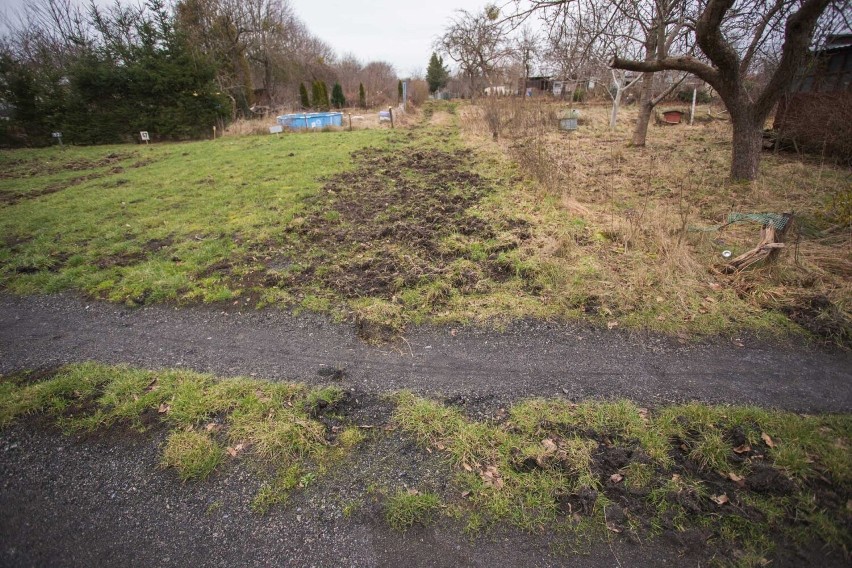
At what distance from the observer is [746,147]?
760 centimetres

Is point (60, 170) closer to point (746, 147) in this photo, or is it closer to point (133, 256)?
point (133, 256)

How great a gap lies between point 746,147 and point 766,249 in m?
4.83

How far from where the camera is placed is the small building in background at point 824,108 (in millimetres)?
8391

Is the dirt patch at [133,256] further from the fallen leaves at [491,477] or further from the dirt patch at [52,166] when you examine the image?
the dirt patch at [52,166]

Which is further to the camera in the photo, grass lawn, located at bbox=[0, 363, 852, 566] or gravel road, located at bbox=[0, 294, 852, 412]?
gravel road, located at bbox=[0, 294, 852, 412]

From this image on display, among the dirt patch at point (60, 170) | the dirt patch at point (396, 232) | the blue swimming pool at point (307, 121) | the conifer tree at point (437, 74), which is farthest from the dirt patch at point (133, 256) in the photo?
the conifer tree at point (437, 74)

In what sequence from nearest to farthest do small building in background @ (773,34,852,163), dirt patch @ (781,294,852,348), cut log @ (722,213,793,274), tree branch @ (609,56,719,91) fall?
dirt patch @ (781,294,852,348) < cut log @ (722,213,793,274) < tree branch @ (609,56,719,91) < small building in background @ (773,34,852,163)

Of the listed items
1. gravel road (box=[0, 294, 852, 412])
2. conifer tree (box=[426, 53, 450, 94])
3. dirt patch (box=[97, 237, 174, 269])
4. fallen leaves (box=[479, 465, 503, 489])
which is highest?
conifer tree (box=[426, 53, 450, 94])

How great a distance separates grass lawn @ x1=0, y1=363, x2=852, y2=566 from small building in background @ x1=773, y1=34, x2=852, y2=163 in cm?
873

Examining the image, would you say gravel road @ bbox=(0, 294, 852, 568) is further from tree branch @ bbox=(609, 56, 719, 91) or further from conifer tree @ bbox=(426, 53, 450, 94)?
conifer tree @ bbox=(426, 53, 450, 94)

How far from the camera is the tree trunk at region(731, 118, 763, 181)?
7473mm

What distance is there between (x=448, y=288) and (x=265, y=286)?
2305 millimetres

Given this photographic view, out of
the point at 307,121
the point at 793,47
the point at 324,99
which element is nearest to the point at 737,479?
the point at 793,47

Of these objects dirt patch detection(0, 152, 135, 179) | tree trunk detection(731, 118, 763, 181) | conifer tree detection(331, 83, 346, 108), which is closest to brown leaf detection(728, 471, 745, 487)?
tree trunk detection(731, 118, 763, 181)
